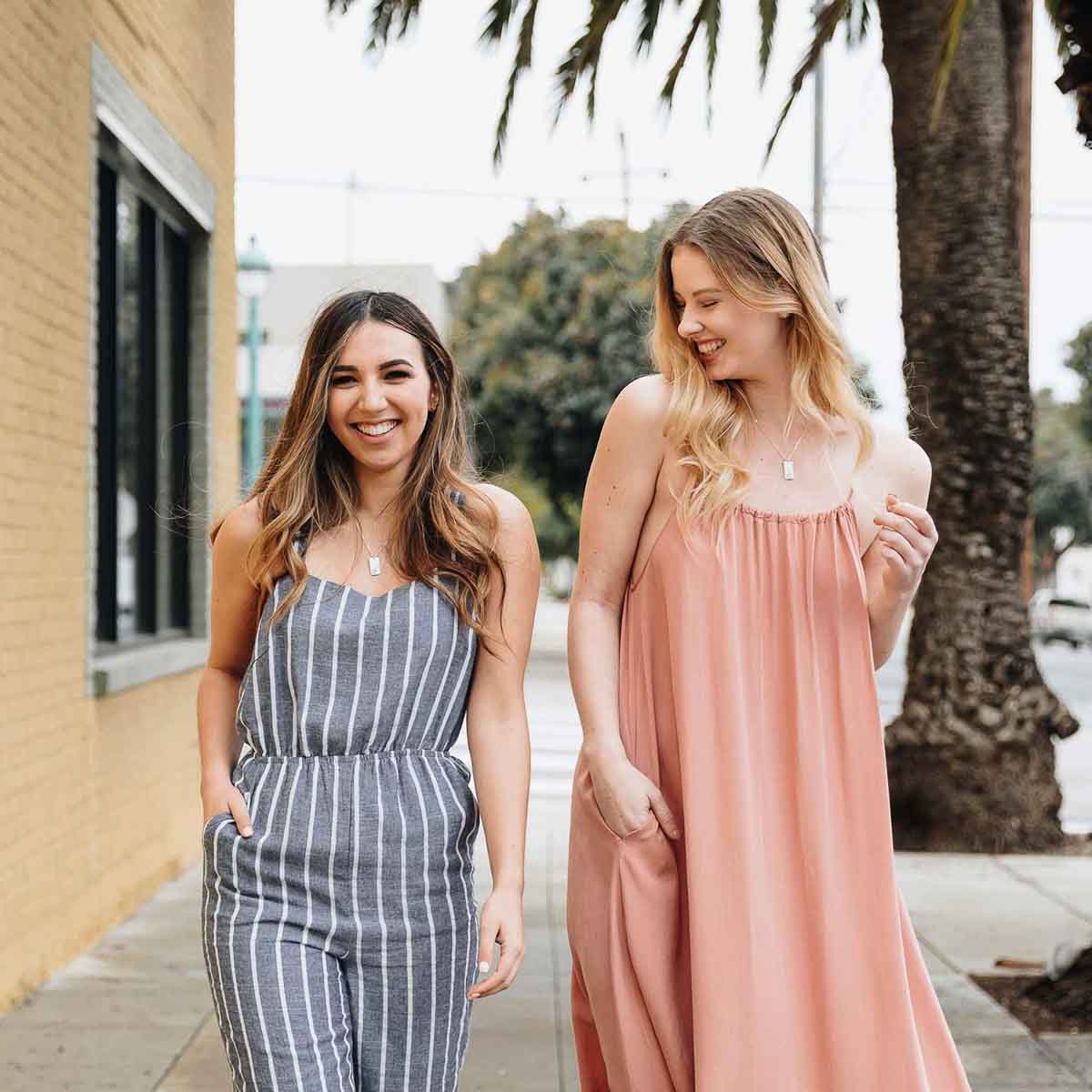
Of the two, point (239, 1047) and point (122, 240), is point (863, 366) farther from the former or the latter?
point (122, 240)

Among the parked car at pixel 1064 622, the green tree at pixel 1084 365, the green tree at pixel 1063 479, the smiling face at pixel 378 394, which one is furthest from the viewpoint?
the green tree at pixel 1063 479

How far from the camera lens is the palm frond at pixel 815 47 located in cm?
719

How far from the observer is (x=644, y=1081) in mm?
2783

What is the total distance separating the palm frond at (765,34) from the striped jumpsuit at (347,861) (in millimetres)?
6703

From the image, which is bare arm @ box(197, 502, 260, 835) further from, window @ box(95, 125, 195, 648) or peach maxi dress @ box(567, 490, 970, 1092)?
window @ box(95, 125, 195, 648)

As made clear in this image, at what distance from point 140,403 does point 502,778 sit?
588cm

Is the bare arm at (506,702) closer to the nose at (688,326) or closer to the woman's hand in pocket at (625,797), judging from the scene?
the woman's hand in pocket at (625,797)

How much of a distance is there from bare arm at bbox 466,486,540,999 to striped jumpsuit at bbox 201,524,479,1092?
6 centimetres

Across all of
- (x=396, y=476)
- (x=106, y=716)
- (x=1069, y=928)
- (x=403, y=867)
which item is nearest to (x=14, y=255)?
(x=106, y=716)

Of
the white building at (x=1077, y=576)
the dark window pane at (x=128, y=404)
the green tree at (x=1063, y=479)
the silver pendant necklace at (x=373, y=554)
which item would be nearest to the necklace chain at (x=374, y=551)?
the silver pendant necklace at (x=373, y=554)

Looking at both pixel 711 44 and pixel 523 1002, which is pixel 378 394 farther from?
pixel 711 44

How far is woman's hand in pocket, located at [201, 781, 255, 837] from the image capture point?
2533 millimetres

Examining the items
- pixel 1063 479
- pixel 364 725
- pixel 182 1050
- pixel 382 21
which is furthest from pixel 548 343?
pixel 1063 479

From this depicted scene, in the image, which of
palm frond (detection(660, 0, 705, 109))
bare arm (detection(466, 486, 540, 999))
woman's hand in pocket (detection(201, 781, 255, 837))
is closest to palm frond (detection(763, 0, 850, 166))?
palm frond (detection(660, 0, 705, 109))
